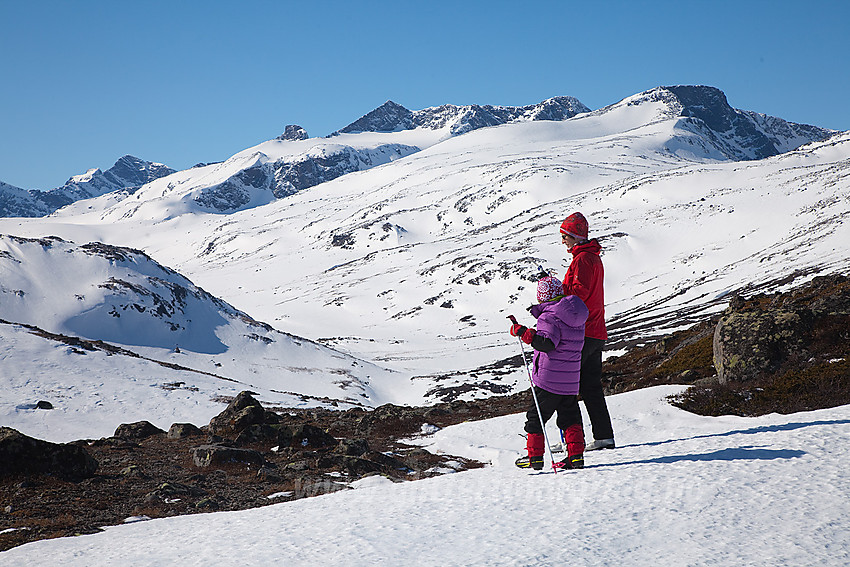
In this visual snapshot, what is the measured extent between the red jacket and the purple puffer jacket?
729 mm

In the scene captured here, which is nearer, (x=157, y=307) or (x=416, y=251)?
(x=157, y=307)

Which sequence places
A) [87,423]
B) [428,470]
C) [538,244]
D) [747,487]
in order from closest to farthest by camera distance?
[747,487]
[428,470]
[87,423]
[538,244]

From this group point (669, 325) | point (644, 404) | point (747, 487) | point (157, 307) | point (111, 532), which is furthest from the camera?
point (669, 325)

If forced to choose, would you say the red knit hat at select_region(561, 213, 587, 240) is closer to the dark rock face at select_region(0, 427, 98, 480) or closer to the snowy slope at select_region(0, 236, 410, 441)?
the dark rock face at select_region(0, 427, 98, 480)

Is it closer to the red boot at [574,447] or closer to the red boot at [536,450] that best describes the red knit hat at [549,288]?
the red boot at [574,447]

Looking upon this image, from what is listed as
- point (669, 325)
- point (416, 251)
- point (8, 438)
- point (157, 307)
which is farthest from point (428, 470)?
point (416, 251)

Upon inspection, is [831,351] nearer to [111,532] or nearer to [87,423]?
[111,532]

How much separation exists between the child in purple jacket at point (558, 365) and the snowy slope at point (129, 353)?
63.6 feet

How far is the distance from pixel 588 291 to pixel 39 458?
11.6 metres

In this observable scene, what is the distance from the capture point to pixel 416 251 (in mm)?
186375

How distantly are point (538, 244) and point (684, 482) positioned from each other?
138261mm

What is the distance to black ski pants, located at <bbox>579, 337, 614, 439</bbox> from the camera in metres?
8.79

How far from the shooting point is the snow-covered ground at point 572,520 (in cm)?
500

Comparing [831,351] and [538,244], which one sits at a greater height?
[538,244]
